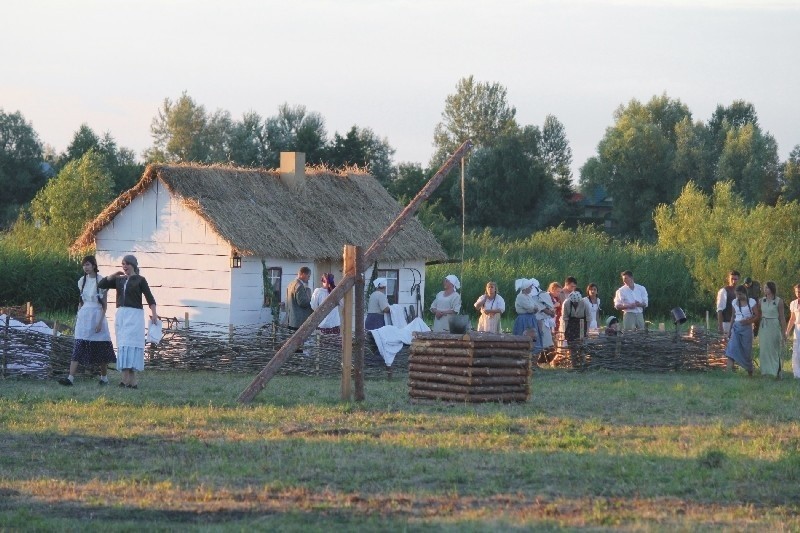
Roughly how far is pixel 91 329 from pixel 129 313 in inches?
29.3

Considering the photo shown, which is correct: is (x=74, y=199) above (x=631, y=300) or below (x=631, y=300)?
above

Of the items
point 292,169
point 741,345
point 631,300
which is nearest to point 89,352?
point 631,300

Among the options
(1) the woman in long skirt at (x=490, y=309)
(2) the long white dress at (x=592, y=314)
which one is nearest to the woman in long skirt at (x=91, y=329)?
(1) the woman in long skirt at (x=490, y=309)

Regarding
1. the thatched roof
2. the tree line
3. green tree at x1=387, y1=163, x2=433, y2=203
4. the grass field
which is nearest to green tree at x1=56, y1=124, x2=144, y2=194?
the tree line

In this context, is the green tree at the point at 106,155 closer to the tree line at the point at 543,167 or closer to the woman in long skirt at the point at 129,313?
the tree line at the point at 543,167

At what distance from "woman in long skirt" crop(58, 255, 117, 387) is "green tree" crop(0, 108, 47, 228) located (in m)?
54.6

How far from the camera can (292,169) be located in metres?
29.5

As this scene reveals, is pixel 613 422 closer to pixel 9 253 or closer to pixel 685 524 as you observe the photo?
pixel 685 524

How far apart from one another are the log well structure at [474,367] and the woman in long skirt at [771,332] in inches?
289

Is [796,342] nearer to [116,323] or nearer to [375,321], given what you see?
[375,321]

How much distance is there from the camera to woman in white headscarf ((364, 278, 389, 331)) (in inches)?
917

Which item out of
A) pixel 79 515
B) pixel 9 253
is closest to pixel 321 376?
pixel 79 515

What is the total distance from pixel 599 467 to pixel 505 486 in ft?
4.13

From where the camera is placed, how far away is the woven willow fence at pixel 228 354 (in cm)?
2042
